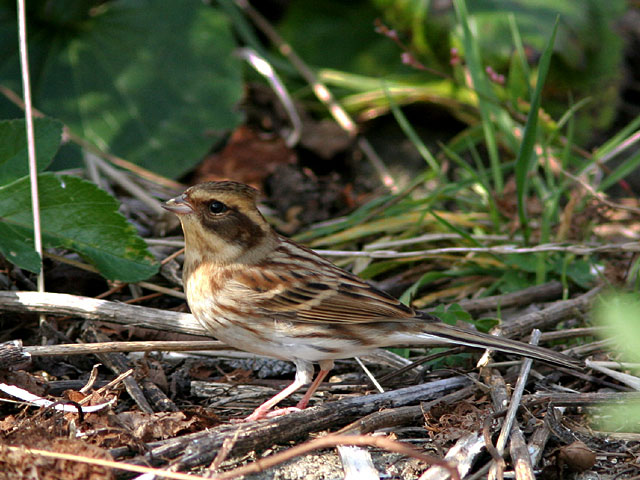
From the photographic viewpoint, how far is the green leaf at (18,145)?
3852 millimetres

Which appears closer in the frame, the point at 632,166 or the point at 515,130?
the point at 632,166

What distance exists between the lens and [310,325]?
3498 millimetres

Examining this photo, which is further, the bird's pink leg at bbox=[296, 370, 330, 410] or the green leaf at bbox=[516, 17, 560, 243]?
the green leaf at bbox=[516, 17, 560, 243]

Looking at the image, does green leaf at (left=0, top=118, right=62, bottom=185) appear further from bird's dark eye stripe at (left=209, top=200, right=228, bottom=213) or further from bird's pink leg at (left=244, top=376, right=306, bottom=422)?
bird's pink leg at (left=244, top=376, right=306, bottom=422)

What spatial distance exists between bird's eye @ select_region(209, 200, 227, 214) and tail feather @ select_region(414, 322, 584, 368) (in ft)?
3.48

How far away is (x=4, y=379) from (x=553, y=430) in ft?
7.08

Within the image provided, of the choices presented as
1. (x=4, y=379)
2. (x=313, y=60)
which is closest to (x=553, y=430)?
(x=4, y=379)

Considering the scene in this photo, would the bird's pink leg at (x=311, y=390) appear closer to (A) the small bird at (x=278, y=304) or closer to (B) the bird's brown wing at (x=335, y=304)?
(A) the small bird at (x=278, y=304)

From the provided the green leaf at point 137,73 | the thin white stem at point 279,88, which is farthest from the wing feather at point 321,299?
the thin white stem at point 279,88

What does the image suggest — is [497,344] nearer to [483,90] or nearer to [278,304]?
[278,304]

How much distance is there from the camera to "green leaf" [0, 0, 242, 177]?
5.52 metres

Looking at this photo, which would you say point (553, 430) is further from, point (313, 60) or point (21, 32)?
point (313, 60)

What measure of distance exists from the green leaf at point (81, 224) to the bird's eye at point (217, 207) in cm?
43

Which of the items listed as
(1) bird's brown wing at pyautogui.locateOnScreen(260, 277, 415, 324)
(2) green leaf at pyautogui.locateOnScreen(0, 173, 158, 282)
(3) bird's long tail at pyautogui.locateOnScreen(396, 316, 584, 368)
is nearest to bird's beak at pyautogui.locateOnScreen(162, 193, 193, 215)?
(2) green leaf at pyautogui.locateOnScreen(0, 173, 158, 282)
